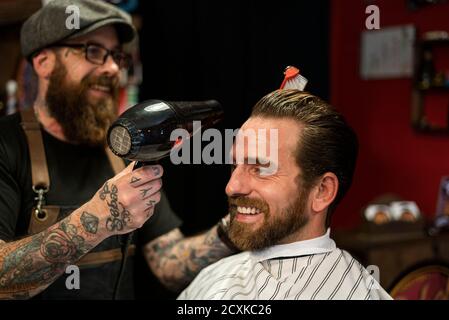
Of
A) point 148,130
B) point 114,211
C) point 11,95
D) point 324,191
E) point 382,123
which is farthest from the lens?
point 11,95

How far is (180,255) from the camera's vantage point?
1.89 meters

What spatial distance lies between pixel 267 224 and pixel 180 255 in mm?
581

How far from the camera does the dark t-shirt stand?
57.9 inches

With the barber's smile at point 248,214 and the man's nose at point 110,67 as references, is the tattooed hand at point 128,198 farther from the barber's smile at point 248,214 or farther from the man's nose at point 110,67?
the man's nose at point 110,67

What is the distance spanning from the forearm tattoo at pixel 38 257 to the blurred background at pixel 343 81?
0.30 meters

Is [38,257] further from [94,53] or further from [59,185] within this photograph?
[94,53]

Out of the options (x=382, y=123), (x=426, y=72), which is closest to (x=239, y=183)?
(x=382, y=123)

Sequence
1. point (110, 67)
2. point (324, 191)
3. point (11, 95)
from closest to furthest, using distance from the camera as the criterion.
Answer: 1. point (324, 191)
2. point (110, 67)
3. point (11, 95)

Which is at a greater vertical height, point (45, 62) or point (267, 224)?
point (45, 62)

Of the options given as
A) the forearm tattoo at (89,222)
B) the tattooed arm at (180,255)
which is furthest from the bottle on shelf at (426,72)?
the forearm tattoo at (89,222)

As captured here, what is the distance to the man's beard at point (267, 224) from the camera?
1.37m

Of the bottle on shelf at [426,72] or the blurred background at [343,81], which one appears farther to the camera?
the bottle on shelf at [426,72]

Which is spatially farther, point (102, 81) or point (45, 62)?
point (45, 62)
